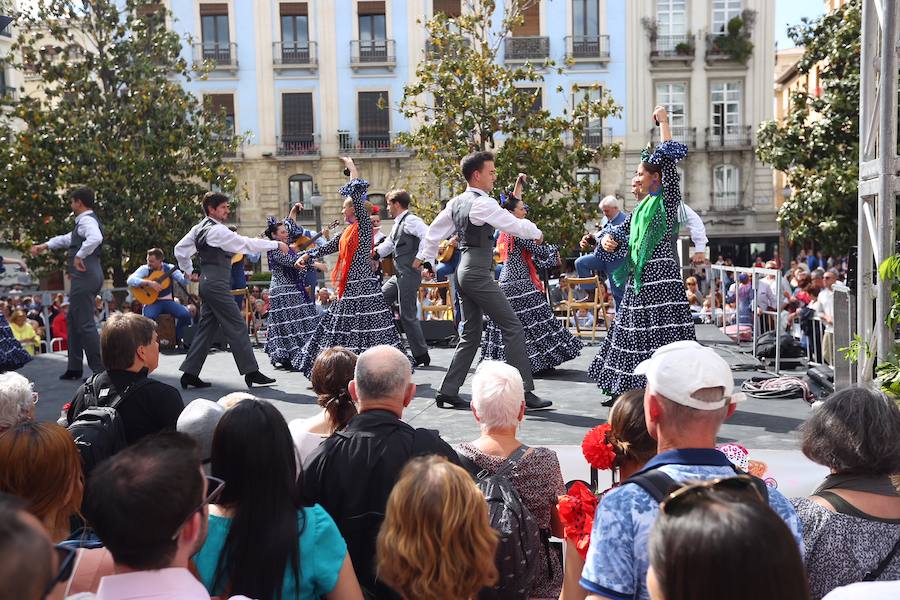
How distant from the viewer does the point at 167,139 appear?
21.3m

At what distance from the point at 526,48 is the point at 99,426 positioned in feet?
105

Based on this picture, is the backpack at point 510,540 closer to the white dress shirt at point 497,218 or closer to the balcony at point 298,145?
the white dress shirt at point 497,218

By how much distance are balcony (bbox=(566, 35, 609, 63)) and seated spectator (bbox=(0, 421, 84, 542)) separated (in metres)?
33.0

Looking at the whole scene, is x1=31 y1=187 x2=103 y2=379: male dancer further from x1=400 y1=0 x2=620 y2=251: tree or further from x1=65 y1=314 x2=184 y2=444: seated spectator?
x1=400 y1=0 x2=620 y2=251: tree

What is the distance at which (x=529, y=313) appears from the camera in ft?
30.5

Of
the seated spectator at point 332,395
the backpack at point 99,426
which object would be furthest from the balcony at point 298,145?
the seated spectator at point 332,395

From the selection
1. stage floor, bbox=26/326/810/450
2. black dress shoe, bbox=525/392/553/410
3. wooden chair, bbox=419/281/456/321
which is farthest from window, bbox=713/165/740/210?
black dress shoe, bbox=525/392/553/410

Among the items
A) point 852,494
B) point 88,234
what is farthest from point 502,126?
point 852,494

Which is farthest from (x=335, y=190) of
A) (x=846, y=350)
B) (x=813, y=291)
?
(x=846, y=350)

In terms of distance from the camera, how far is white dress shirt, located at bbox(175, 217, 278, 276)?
8.60 m

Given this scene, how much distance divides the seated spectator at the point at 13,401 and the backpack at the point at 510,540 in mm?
2019

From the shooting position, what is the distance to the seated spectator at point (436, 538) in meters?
2.36

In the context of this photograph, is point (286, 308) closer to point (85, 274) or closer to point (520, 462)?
point (85, 274)

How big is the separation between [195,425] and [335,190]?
32.1 meters
